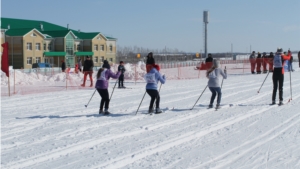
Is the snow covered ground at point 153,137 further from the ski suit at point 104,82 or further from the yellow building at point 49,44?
the yellow building at point 49,44

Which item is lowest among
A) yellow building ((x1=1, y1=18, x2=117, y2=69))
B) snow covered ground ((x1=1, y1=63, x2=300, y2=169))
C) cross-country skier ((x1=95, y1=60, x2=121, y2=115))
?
snow covered ground ((x1=1, y1=63, x2=300, y2=169))

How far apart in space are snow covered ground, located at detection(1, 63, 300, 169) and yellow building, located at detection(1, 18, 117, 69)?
48.5 metres

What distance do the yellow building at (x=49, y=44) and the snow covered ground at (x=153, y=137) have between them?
4849 centimetres

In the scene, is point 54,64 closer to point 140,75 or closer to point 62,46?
point 62,46

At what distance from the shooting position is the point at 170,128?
923 centimetres

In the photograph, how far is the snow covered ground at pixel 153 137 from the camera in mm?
6578

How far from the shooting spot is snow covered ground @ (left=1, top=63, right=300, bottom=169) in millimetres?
6578

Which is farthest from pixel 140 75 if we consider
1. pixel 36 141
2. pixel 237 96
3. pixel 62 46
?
pixel 62 46

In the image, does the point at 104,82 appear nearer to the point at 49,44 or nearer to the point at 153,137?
the point at 153,137

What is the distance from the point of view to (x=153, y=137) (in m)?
8.29

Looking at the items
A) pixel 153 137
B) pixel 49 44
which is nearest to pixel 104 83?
pixel 153 137

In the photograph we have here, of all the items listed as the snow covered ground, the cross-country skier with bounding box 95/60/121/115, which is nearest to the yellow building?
the snow covered ground

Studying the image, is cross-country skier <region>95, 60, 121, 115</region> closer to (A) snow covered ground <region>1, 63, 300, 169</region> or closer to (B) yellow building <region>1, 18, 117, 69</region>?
(A) snow covered ground <region>1, 63, 300, 169</region>

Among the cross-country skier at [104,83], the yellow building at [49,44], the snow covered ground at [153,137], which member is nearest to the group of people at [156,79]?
the cross-country skier at [104,83]
